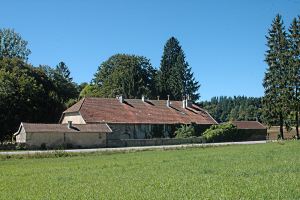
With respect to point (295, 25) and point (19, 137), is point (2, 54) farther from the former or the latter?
point (295, 25)

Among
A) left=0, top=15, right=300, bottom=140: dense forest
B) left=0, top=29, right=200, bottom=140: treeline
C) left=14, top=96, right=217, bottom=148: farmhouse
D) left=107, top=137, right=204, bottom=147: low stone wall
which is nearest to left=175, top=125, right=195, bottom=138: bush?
left=14, top=96, right=217, bottom=148: farmhouse

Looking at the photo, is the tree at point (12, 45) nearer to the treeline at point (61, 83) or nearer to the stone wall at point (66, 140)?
the treeline at point (61, 83)

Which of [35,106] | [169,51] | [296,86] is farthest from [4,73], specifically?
[169,51]

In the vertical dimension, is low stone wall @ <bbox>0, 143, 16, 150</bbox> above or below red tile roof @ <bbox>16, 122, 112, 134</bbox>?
below

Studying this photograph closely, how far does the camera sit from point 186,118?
76125 millimetres

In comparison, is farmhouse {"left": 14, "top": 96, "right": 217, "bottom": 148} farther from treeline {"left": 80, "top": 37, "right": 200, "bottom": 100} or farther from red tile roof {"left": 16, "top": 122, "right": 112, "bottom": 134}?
treeline {"left": 80, "top": 37, "right": 200, "bottom": 100}

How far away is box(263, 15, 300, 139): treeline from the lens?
70.0 meters

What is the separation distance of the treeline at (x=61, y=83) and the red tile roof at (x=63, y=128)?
29.8 ft

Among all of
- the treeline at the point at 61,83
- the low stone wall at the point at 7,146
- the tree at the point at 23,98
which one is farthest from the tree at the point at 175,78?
the low stone wall at the point at 7,146

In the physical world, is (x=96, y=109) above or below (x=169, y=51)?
below

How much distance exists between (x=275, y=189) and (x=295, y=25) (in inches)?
2523

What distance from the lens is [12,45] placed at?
89.8 meters

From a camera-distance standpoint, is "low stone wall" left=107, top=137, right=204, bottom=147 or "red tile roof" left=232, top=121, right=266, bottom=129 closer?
"low stone wall" left=107, top=137, right=204, bottom=147

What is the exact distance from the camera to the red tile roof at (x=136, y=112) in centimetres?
6831
